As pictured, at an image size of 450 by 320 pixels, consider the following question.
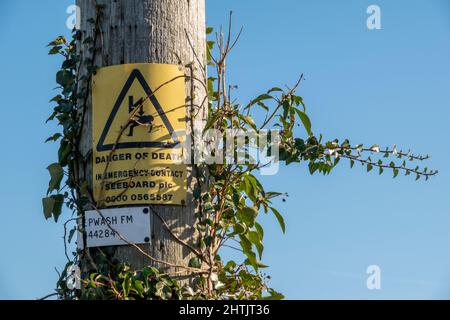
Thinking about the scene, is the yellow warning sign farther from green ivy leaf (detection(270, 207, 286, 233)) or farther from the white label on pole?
green ivy leaf (detection(270, 207, 286, 233))

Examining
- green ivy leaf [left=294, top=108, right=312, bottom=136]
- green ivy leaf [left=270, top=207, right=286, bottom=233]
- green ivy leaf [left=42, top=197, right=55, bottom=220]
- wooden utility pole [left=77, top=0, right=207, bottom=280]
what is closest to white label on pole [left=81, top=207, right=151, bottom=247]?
wooden utility pole [left=77, top=0, right=207, bottom=280]

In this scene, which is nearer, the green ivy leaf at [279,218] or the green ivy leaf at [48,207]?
the green ivy leaf at [48,207]

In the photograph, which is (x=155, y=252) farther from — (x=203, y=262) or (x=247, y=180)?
(x=247, y=180)

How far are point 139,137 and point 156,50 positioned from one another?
1.20ft

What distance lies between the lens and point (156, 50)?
12.2 ft

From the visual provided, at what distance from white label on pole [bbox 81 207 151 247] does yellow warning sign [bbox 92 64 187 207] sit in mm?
41

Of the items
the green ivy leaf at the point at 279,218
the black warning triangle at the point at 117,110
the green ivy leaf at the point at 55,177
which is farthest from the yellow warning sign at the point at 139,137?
the green ivy leaf at the point at 279,218

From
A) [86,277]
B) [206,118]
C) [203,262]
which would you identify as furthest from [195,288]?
[206,118]

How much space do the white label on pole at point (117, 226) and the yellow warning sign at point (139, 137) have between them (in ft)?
0.13

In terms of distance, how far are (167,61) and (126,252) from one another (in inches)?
30.7

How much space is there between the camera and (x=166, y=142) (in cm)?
366

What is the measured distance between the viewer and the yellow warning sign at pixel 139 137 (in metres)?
3.63

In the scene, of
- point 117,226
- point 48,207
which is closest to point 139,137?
point 117,226

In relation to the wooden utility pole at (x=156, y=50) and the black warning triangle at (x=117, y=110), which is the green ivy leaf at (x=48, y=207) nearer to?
the wooden utility pole at (x=156, y=50)
